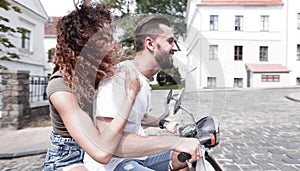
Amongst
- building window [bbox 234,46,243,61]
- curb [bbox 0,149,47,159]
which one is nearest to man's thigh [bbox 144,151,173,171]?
building window [bbox 234,46,243,61]

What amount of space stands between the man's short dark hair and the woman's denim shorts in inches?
28.7

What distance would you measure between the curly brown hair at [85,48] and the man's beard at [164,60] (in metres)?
0.20

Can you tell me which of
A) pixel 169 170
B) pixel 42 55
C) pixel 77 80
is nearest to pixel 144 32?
pixel 77 80

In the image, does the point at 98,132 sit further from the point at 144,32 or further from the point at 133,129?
the point at 144,32

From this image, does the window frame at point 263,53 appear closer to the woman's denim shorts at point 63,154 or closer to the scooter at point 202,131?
the scooter at point 202,131

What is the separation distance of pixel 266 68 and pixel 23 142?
26212 mm

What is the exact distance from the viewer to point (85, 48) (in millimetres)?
1289

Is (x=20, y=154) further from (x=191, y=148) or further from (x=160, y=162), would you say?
(x=191, y=148)

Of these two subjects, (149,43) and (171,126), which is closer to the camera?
(149,43)

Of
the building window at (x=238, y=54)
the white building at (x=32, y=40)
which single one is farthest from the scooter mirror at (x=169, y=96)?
the white building at (x=32, y=40)

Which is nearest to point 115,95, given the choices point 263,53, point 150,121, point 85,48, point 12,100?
point 85,48

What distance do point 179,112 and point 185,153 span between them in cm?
32

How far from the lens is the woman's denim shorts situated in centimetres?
157

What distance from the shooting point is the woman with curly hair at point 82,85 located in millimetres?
1200
